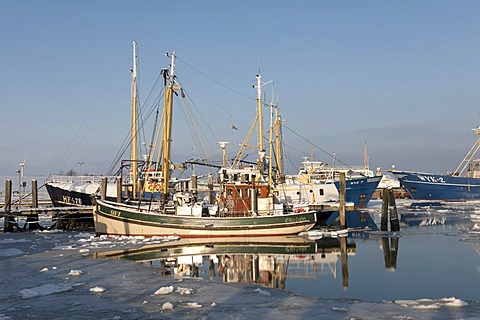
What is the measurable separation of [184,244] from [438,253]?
12.3 meters

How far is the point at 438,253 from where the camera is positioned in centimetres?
2159

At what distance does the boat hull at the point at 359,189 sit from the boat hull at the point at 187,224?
23976 mm

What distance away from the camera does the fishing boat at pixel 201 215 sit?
27.2 metres

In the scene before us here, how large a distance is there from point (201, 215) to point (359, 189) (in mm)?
29084

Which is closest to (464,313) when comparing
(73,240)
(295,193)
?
(73,240)

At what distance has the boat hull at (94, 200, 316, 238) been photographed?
27156 mm

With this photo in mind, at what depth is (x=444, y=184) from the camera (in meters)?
70.9

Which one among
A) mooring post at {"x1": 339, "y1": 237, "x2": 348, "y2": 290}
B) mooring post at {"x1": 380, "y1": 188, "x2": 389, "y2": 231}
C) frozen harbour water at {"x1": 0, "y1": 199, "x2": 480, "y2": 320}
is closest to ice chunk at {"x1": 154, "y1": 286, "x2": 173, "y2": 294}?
frozen harbour water at {"x1": 0, "y1": 199, "x2": 480, "y2": 320}

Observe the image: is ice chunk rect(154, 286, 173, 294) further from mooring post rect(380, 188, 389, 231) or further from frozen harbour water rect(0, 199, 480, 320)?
mooring post rect(380, 188, 389, 231)

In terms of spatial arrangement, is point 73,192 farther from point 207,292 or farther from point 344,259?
point 207,292

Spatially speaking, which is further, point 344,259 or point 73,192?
point 73,192

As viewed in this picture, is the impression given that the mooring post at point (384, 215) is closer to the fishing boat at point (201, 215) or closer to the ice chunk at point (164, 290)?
the fishing boat at point (201, 215)

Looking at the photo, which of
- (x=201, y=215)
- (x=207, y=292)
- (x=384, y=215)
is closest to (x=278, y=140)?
(x=384, y=215)

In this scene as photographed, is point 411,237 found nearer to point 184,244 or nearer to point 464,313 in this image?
point 184,244
